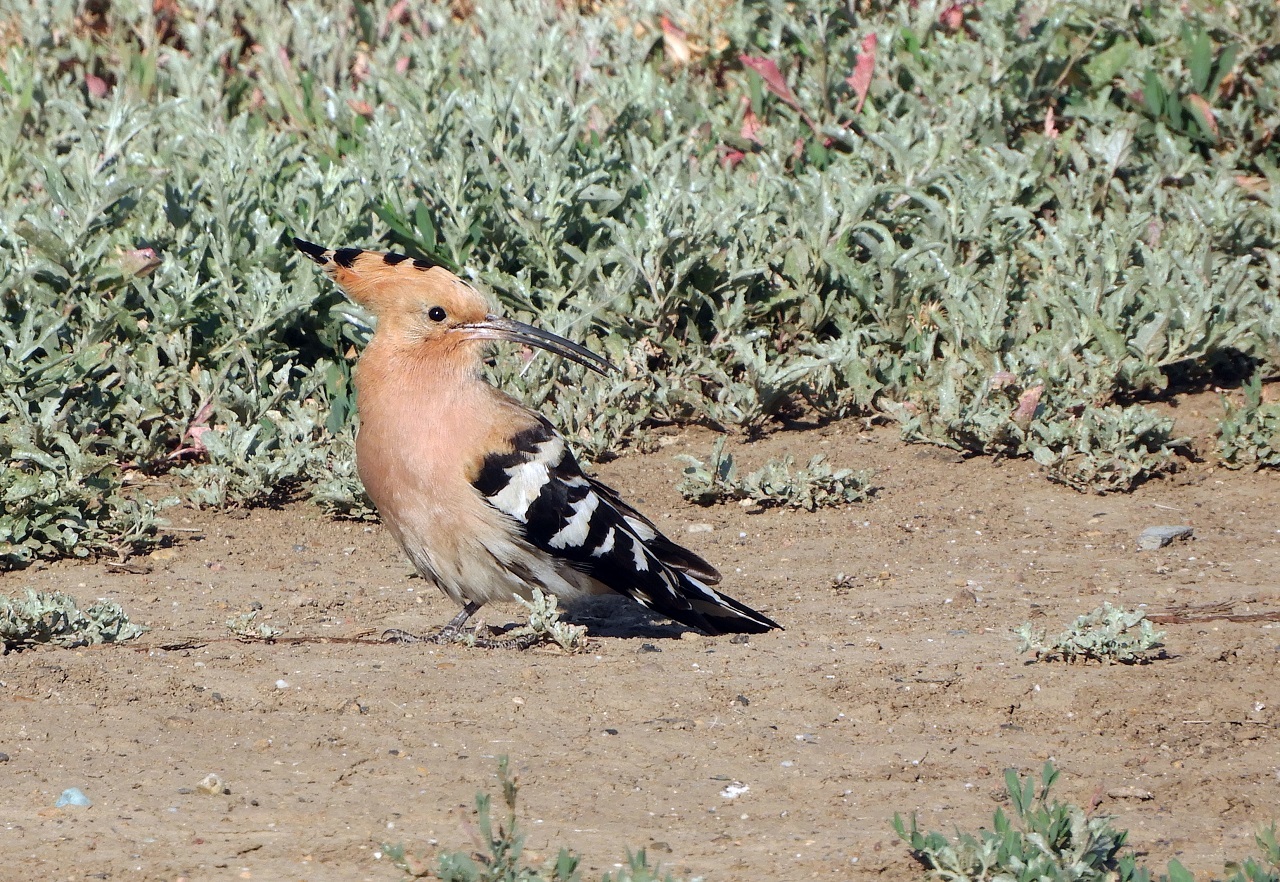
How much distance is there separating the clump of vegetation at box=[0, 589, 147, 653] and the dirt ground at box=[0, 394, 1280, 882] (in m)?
0.08

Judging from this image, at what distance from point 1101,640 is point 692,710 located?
40.0 inches

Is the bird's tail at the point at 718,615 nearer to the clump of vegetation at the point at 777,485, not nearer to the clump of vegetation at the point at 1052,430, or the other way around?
the clump of vegetation at the point at 777,485

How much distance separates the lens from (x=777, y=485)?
17.9 feet

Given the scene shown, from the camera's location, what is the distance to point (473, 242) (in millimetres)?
6426

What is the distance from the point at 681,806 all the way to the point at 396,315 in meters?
1.96

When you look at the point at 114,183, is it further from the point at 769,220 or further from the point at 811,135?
the point at 811,135

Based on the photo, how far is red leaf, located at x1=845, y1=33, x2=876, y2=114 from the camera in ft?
24.1

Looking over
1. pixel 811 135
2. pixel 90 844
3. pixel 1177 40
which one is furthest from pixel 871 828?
pixel 1177 40

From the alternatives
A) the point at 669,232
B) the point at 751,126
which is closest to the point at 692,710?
the point at 669,232

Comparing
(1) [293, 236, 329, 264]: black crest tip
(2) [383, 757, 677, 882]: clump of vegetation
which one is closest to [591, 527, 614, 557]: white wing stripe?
(1) [293, 236, 329, 264]: black crest tip

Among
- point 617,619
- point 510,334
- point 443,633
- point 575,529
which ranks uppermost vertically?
point 510,334

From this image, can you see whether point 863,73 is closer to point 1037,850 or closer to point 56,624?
point 56,624

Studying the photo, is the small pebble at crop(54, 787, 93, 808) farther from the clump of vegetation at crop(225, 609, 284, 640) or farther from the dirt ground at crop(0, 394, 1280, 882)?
the clump of vegetation at crop(225, 609, 284, 640)

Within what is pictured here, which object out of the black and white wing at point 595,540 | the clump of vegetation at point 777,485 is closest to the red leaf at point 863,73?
the clump of vegetation at point 777,485
